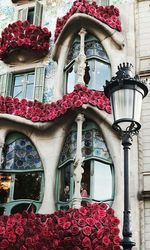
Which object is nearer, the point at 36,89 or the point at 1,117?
the point at 1,117

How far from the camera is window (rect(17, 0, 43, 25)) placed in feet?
60.6

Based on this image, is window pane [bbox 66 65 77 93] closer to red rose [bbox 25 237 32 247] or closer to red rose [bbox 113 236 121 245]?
red rose [bbox 25 237 32 247]

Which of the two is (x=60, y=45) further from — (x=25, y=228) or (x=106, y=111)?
(x=25, y=228)

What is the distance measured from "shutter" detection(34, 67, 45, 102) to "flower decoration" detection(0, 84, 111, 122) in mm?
927

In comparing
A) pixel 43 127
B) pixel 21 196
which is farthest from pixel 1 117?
pixel 21 196

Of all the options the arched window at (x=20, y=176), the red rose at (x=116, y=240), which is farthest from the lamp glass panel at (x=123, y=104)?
the arched window at (x=20, y=176)

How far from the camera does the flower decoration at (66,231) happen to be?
12164mm

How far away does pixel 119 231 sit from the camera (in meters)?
12.6

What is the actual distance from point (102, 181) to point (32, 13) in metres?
8.49

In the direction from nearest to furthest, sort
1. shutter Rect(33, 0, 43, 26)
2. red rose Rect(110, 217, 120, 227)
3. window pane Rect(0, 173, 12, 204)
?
red rose Rect(110, 217, 120, 227) → window pane Rect(0, 173, 12, 204) → shutter Rect(33, 0, 43, 26)

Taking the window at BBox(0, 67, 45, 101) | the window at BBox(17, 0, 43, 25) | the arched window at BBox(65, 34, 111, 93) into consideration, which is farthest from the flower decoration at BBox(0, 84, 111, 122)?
the window at BBox(17, 0, 43, 25)

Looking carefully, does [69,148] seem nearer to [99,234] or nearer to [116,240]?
[99,234]

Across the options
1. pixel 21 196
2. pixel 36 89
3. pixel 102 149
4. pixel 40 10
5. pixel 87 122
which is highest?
pixel 40 10

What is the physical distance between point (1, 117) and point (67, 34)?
379 cm
